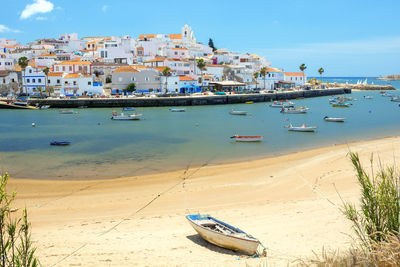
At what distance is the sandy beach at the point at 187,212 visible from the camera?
8508mm

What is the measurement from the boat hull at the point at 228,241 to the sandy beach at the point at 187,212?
17 centimetres

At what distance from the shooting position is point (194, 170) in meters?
17.8

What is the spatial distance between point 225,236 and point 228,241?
150 millimetres

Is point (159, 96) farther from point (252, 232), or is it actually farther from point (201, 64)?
point (252, 232)

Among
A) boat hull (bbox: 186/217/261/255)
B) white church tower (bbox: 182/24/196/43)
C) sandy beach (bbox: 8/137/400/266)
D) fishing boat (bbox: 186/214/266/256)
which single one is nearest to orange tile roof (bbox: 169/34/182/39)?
white church tower (bbox: 182/24/196/43)

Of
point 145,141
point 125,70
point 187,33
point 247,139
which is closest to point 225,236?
point 247,139

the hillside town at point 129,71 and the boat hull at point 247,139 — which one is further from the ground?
the hillside town at point 129,71

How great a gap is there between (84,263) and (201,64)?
62145 millimetres

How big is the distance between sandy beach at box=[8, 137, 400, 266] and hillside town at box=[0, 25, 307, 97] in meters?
49.3

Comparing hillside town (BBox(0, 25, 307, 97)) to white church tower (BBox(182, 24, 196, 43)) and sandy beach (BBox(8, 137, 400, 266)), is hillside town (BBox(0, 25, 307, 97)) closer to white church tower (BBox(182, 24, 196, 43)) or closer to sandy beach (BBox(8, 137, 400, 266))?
white church tower (BBox(182, 24, 196, 43))

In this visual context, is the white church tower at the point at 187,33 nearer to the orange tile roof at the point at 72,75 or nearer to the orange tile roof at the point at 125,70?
the orange tile roof at the point at 125,70

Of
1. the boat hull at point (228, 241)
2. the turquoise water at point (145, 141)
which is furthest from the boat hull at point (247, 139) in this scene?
the boat hull at point (228, 241)

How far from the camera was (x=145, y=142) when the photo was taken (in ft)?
86.1

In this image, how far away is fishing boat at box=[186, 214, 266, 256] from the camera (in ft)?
27.2
